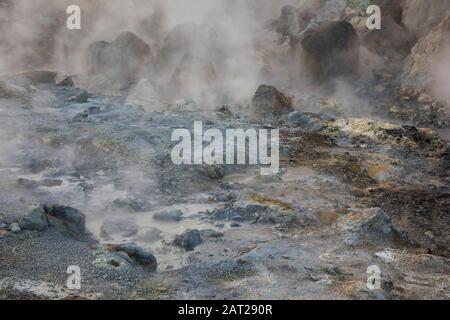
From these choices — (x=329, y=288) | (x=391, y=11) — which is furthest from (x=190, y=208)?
(x=391, y=11)

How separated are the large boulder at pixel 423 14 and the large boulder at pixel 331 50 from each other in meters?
2.41

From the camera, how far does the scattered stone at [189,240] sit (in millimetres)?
6887

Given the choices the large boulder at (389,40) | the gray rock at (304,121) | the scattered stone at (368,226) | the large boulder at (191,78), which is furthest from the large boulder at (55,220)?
the large boulder at (389,40)

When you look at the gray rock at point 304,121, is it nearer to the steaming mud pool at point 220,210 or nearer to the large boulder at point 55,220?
the steaming mud pool at point 220,210

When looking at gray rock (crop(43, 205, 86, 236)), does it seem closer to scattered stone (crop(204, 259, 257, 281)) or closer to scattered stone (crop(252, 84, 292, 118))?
Answer: scattered stone (crop(204, 259, 257, 281))

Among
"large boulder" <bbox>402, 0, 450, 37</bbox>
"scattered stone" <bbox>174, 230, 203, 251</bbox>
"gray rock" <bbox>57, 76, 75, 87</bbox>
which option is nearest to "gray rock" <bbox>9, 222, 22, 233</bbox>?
"scattered stone" <bbox>174, 230, 203, 251</bbox>

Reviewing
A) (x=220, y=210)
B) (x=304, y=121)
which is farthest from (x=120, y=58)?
(x=220, y=210)

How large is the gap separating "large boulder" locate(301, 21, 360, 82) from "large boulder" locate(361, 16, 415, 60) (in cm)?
135

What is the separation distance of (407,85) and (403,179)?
6.69 metres

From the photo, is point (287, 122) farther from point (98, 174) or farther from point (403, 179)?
point (98, 174)

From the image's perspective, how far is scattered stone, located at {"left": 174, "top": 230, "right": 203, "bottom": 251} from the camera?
6.89 m

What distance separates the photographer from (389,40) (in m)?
18.1

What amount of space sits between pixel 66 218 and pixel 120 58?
1203cm

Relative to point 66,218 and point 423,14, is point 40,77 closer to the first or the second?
point 66,218
